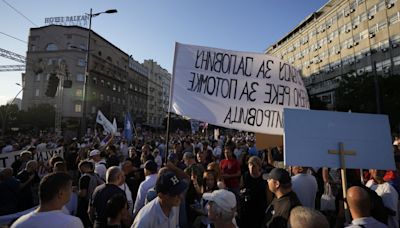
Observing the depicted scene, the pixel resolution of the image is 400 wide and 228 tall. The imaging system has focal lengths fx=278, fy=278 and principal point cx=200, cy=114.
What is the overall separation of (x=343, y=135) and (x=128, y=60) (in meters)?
76.3

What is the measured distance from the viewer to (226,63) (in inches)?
212

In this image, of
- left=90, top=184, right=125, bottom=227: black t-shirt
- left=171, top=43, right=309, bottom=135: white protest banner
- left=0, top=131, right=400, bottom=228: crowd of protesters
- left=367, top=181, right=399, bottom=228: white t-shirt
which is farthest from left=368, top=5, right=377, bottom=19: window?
left=90, top=184, right=125, bottom=227: black t-shirt

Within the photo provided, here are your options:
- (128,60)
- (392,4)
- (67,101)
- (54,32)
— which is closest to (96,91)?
(67,101)

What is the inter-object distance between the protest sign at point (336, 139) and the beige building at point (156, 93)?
85209 mm

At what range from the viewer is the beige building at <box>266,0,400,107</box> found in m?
36.1

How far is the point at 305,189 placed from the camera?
4359 millimetres

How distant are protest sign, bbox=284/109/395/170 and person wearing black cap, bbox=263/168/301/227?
35 centimetres

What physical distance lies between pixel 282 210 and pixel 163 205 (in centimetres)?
139

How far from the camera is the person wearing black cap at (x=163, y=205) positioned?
2.67 meters

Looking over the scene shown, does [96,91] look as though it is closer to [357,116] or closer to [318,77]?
[318,77]

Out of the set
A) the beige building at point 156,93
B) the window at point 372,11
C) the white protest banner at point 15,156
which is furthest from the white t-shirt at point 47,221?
the beige building at point 156,93

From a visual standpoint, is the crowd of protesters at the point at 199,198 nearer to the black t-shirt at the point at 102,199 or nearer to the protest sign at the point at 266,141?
the black t-shirt at the point at 102,199

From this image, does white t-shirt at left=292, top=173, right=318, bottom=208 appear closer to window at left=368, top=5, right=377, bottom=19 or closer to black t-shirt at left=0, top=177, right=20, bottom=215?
black t-shirt at left=0, top=177, right=20, bottom=215

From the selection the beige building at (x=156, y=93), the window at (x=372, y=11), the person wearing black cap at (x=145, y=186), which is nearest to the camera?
the person wearing black cap at (x=145, y=186)
